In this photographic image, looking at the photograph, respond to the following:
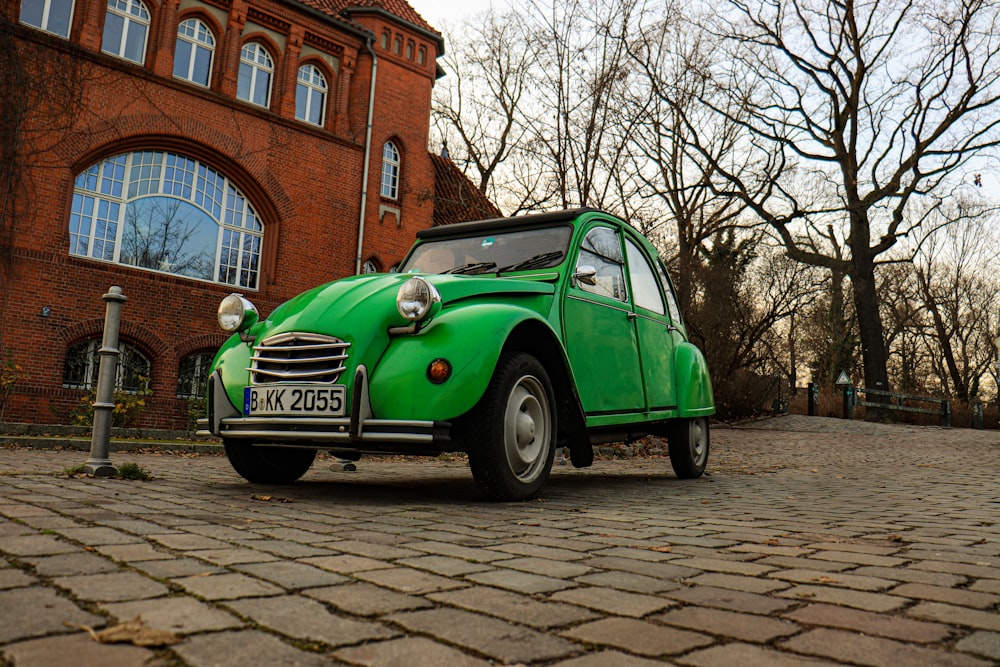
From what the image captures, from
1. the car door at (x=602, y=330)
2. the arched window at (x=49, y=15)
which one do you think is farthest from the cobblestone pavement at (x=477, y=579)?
the arched window at (x=49, y=15)

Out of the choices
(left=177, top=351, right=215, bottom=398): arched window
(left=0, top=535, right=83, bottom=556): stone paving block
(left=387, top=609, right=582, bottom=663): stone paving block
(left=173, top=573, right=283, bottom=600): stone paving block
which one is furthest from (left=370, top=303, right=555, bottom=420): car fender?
(left=177, top=351, right=215, bottom=398): arched window

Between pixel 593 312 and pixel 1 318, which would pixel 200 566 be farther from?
pixel 1 318

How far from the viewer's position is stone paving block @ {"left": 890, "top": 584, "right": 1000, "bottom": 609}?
7.33 feet

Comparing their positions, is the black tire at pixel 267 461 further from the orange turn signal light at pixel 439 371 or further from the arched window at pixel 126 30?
the arched window at pixel 126 30

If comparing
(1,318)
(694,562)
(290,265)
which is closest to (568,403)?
(694,562)

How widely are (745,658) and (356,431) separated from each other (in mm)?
2774

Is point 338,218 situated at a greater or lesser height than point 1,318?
greater

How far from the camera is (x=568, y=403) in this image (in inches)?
204

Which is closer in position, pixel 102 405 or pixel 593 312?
pixel 102 405

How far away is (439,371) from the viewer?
4.16 metres

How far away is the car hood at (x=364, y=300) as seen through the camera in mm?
4410

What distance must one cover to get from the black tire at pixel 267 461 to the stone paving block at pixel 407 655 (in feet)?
12.6

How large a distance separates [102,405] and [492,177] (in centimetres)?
2113

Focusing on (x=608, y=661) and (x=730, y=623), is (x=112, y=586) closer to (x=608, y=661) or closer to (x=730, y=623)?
(x=608, y=661)
